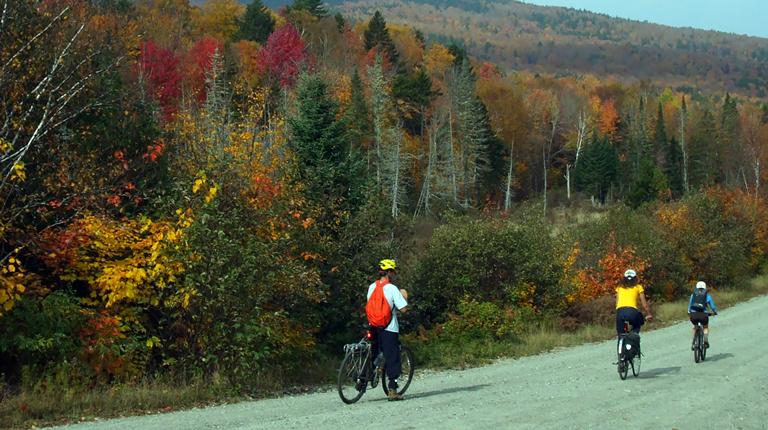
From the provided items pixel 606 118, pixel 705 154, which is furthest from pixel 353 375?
pixel 606 118

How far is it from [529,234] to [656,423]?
15717mm

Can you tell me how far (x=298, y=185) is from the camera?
19547 millimetres

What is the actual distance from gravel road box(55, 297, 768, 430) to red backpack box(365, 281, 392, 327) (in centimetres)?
121

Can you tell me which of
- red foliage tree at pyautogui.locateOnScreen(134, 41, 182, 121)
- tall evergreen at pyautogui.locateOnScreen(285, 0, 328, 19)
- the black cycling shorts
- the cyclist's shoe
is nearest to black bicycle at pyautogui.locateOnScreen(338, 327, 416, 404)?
the cyclist's shoe

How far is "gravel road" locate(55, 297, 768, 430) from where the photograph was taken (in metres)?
9.48

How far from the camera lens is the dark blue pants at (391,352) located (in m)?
11.0

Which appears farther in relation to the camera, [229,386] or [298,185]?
[298,185]

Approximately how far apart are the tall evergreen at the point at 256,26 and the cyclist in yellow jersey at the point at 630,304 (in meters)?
63.7

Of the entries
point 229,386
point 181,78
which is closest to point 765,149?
point 181,78

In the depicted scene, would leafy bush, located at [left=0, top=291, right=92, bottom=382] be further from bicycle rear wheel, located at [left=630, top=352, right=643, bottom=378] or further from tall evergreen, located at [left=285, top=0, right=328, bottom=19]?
tall evergreen, located at [left=285, top=0, right=328, bottom=19]

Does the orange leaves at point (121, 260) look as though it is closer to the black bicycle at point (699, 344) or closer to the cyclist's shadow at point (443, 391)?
the cyclist's shadow at point (443, 391)

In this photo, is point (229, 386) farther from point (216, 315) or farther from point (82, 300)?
point (82, 300)

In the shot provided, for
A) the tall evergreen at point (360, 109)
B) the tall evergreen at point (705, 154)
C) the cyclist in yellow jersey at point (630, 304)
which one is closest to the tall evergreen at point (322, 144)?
the cyclist in yellow jersey at point (630, 304)

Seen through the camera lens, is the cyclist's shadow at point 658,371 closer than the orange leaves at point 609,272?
Yes
